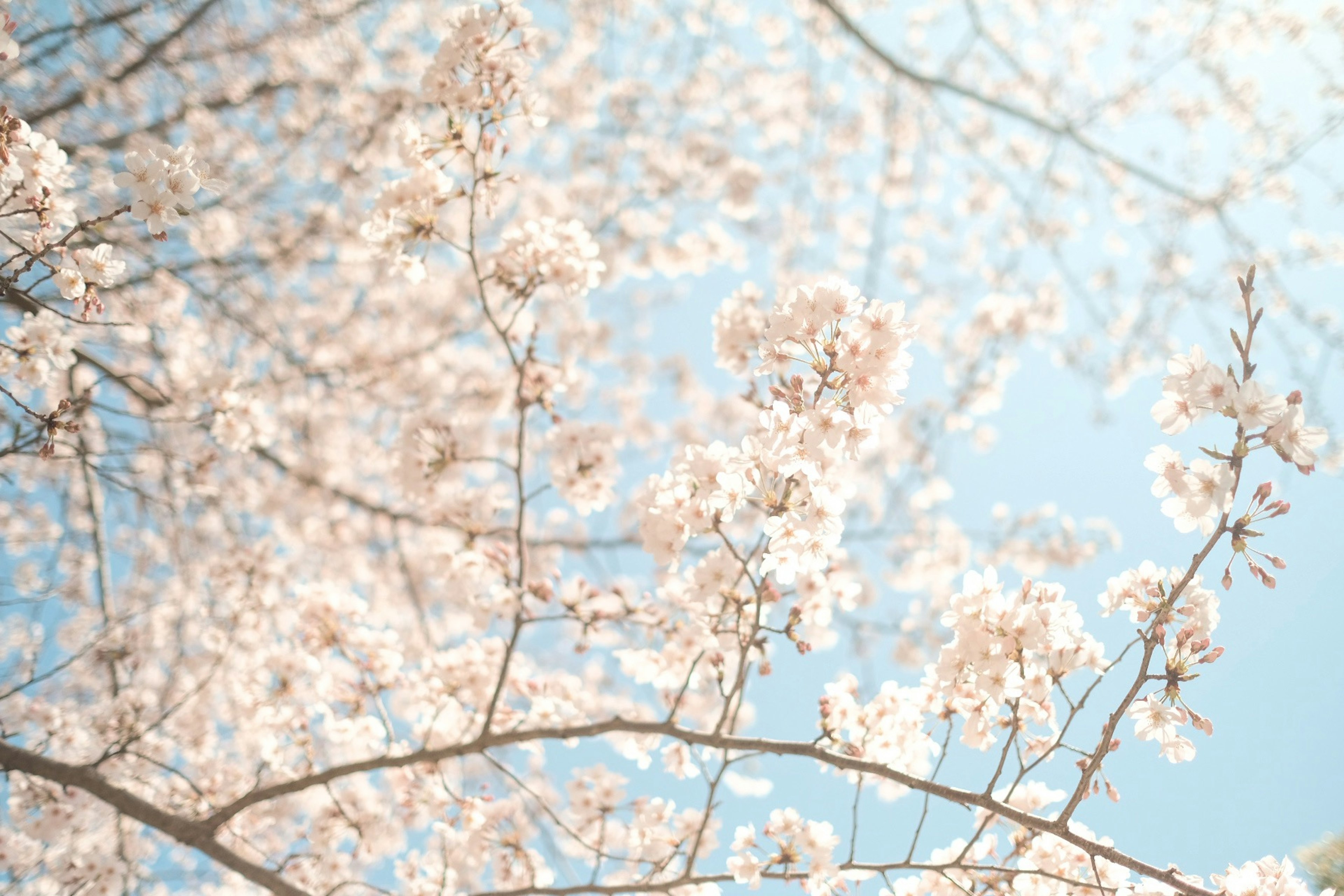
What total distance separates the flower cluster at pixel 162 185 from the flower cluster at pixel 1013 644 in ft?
7.10

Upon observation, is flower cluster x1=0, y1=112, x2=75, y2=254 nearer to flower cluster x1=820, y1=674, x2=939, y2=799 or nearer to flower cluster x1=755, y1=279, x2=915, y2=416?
flower cluster x1=755, y1=279, x2=915, y2=416

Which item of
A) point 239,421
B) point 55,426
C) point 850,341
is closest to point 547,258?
point 850,341

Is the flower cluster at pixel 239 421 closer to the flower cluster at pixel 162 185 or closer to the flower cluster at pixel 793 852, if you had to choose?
the flower cluster at pixel 162 185

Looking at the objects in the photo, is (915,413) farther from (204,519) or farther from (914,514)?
(204,519)

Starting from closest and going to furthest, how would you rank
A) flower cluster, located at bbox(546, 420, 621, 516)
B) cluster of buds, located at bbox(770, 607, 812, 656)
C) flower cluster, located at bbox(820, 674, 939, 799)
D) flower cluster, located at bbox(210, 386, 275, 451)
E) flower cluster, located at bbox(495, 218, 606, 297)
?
cluster of buds, located at bbox(770, 607, 812, 656) < flower cluster, located at bbox(820, 674, 939, 799) < flower cluster, located at bbox(495, 218, 606, 297) < flower cluster, located at bbox(546, 420, 621, 516) < flower cluster, located at bbox(210, 386, 275, 451)

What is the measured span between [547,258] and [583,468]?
2.75 feet

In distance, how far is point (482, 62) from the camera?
222cm

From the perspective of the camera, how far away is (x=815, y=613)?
8.08ft

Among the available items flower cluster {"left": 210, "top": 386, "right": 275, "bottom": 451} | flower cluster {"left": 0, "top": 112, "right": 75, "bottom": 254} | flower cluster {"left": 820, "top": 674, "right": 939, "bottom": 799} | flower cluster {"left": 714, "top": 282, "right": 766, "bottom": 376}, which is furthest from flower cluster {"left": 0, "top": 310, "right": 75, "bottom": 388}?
flower cluster {"left": 820, "top": 674, "right": 939, "bottom": 799}

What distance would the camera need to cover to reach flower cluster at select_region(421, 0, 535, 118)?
2.21 meters

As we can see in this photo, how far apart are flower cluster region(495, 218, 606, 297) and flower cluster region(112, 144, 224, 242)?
980 mm

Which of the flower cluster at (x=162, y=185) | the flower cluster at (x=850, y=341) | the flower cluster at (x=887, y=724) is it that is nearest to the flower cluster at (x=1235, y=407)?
the flower cluster at (x=850, y=341)

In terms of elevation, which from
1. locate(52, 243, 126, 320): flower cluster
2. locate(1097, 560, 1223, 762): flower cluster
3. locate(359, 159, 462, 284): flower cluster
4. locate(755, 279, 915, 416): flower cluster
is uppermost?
locate(359, 159, 462, 284): flower cluster

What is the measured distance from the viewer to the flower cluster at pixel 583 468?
2.84 m
